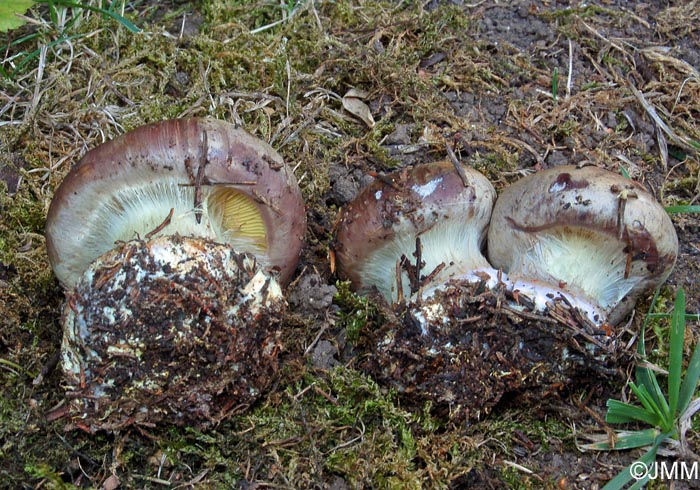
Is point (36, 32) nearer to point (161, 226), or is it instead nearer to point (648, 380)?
point (161, 226)

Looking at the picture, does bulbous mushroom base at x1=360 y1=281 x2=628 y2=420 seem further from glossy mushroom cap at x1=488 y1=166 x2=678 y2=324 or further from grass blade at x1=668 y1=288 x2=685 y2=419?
grass blade at x1=668 y1=288 x2=685 y2=419

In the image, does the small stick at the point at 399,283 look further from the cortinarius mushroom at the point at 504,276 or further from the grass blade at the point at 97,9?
the grass blade at the point at 97,9

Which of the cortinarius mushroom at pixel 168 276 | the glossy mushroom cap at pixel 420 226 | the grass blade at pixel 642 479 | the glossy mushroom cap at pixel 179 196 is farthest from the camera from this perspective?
the glossy mushroom cap at pixel 420 226

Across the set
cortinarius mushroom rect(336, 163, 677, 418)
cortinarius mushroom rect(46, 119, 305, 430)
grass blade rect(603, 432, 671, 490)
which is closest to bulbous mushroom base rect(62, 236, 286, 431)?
cortinarius mushroom rect(46, 119, 305, 430)

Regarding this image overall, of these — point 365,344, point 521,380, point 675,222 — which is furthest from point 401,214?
point 675,222

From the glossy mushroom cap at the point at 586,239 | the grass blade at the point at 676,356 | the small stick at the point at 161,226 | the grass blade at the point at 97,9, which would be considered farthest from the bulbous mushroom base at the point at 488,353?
the grass blade at the point at 97,9
